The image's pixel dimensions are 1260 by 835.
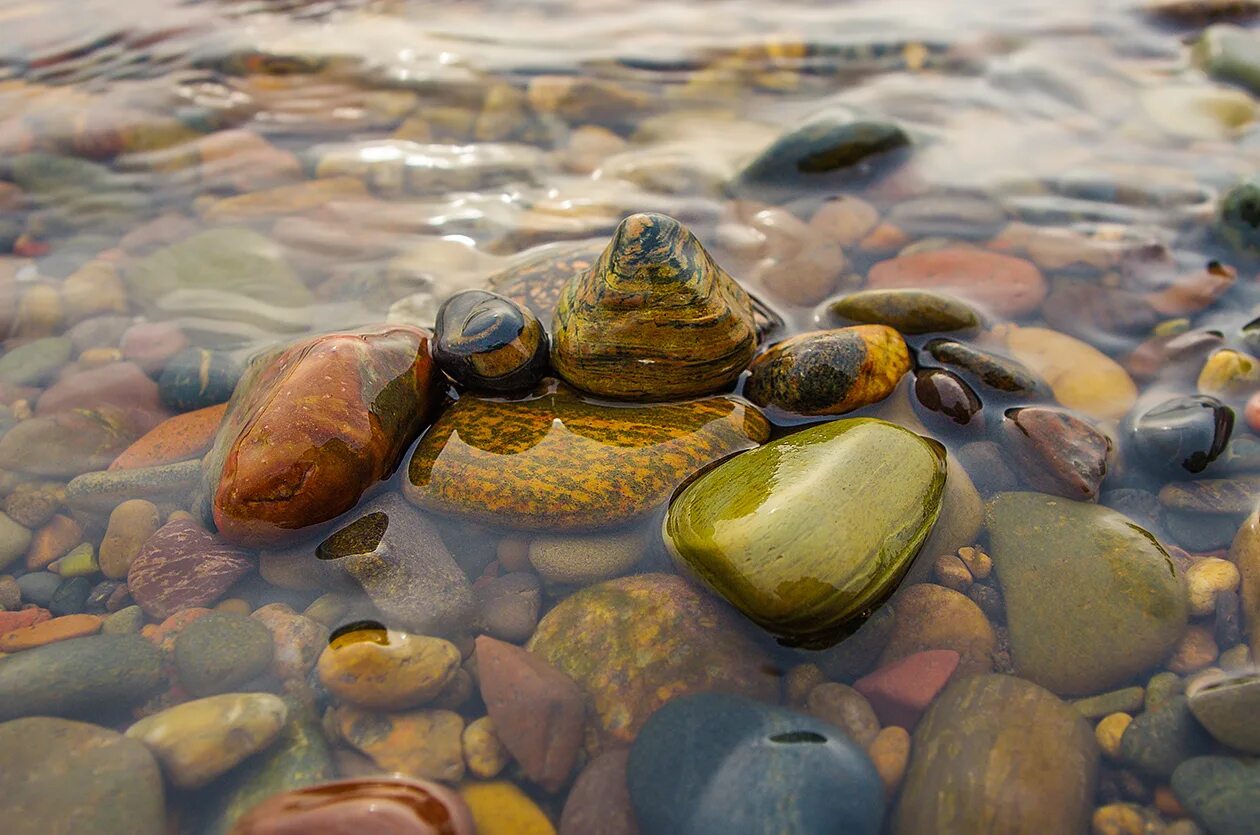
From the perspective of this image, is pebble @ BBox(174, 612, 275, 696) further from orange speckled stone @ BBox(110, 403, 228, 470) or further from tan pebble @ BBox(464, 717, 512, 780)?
orange speckled stone @ BBox(110, 403, 228, 470)

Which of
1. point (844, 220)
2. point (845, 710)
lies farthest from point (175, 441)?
point (844, 220)

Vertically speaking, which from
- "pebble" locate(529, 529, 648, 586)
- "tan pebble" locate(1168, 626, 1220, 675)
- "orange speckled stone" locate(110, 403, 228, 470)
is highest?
"orange speckled stone" locate(110, 403, 228, 470)

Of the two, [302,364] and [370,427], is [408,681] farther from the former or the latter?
[302,364]

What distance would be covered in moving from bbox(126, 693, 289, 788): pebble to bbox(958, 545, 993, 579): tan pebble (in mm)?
2033

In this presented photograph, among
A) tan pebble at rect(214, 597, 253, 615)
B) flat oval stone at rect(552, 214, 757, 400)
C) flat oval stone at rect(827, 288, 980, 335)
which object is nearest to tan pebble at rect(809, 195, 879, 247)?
flat oval stone at rect(827, 288, 980, 335)

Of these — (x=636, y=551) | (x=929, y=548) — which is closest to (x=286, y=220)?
(x=636, y=551)

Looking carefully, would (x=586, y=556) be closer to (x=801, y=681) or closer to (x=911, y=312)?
(x=801, y=681)

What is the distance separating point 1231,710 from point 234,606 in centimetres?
277

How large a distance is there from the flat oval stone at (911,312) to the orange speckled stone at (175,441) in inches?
97.1

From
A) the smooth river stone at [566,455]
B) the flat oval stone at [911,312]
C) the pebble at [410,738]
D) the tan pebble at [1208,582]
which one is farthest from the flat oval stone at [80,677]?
the tan pebble at [1208,582]

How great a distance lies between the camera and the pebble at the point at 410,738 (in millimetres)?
2201

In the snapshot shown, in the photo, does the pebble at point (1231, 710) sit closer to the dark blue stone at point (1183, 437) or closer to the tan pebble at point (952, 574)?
the tan pebble at point (952, 574)

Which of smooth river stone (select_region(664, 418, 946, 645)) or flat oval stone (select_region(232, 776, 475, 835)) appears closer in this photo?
flat oval stone (select_region(232, 776, 475, 835))

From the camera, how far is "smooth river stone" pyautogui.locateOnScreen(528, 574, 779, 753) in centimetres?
231
